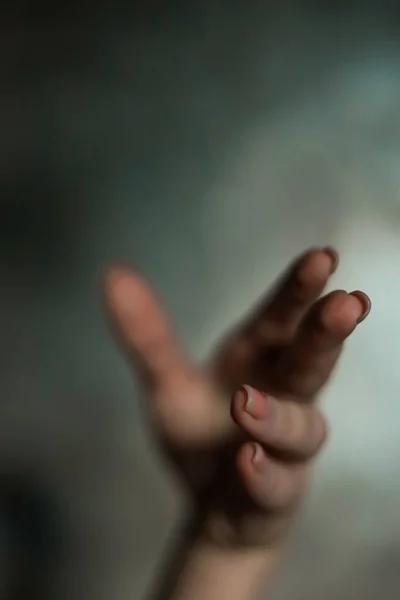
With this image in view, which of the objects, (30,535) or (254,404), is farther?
(30,535)

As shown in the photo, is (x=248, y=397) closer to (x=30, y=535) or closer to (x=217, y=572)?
(x=217, y=572)

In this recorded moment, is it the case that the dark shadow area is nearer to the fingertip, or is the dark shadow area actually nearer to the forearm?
the forearm

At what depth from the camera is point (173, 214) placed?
452mm

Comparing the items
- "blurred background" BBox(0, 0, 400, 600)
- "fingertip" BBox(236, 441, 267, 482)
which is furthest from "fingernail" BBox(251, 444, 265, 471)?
"blurred background" BBox(0, 0, 400, 600)

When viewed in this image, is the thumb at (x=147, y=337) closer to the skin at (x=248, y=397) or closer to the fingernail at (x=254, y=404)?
the skin at (x=248, y=397)

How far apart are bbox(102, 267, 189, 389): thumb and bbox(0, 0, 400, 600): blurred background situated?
44 mm

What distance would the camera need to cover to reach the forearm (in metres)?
0.34

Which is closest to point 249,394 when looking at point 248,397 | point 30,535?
point 248,397

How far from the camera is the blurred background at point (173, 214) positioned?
0.43m

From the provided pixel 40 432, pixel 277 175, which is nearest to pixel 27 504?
pixel 40 432

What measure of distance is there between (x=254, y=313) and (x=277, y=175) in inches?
4.0

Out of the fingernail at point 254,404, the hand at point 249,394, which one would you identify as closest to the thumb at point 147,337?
the hand at point 249,394

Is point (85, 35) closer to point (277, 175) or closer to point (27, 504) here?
point (277, 175)

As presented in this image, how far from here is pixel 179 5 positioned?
18.2 inches
